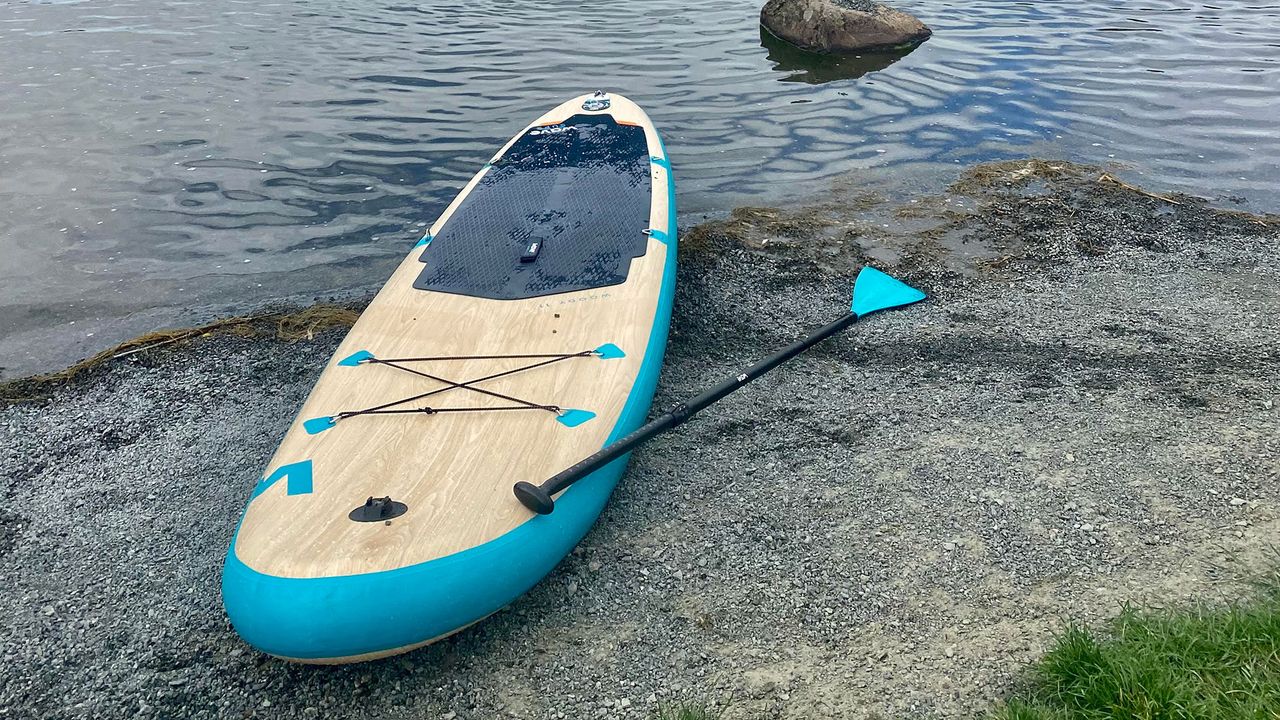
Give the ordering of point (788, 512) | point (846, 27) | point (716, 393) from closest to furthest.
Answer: point (788, 512) < point (716, 393) < point (846, 27)

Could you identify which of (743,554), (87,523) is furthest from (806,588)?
(87,523)

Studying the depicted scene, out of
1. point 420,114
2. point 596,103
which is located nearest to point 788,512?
point 596,103

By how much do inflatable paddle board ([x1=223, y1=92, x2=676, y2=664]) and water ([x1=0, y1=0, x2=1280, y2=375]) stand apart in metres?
2.23

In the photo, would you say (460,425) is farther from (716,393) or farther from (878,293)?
(878,293)

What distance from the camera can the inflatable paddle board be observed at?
3275mm

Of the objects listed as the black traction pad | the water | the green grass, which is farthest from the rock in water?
the green grass

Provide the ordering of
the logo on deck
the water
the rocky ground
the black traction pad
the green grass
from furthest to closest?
the logo on deck, the water, the black traction pad, the rocky ground, the green grass

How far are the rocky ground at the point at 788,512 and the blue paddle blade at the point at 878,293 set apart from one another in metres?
0.12

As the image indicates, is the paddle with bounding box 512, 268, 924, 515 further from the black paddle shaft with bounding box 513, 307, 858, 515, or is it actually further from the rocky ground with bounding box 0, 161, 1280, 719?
the rocky ground with bounding box 0, 161, 1280, 719

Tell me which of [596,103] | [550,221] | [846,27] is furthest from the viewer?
[846,27]

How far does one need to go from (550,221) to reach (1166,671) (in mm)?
4493

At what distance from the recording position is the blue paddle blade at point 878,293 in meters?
6.02

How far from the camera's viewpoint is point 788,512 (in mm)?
4266

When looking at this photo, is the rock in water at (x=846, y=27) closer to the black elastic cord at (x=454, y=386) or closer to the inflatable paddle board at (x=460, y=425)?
the inflatable paddle board at (x=460, y=425)
